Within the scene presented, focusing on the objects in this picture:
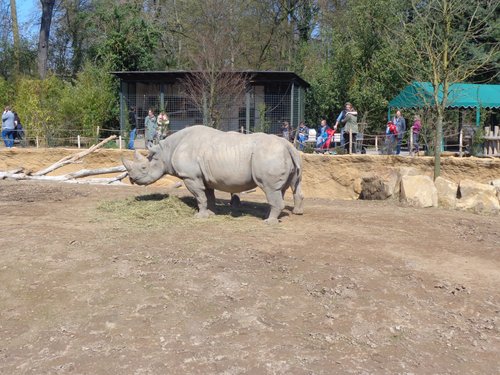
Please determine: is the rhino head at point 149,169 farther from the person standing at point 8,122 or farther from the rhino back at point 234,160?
the person standing at point 8,122

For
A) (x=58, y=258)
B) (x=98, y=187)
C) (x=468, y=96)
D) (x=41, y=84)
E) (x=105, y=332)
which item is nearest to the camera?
(x=105, y=332)

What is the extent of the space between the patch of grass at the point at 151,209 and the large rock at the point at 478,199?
5244 millimetres

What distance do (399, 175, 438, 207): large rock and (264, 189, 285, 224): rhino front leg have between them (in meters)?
3.55

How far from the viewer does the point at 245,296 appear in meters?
6.04

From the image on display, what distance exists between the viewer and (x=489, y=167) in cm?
1403

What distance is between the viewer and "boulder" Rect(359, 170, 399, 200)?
1245cm

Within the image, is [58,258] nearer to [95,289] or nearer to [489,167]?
[95,289]

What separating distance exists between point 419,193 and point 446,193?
0.63 m

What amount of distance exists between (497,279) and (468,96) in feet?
54.5

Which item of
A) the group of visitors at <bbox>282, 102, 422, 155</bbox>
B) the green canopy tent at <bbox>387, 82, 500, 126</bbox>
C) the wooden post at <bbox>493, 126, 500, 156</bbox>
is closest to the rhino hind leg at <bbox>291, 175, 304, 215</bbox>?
the group of visitors at <bbox>282, 102, 422, 155</bbox>

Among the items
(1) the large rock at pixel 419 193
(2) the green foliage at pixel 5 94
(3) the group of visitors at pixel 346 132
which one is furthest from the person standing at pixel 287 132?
(2) the green foliage at pixel 5 94

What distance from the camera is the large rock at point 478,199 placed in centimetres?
1124

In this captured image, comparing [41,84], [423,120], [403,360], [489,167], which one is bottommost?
[403,360]

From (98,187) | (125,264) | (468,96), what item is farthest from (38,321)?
(468,96)
